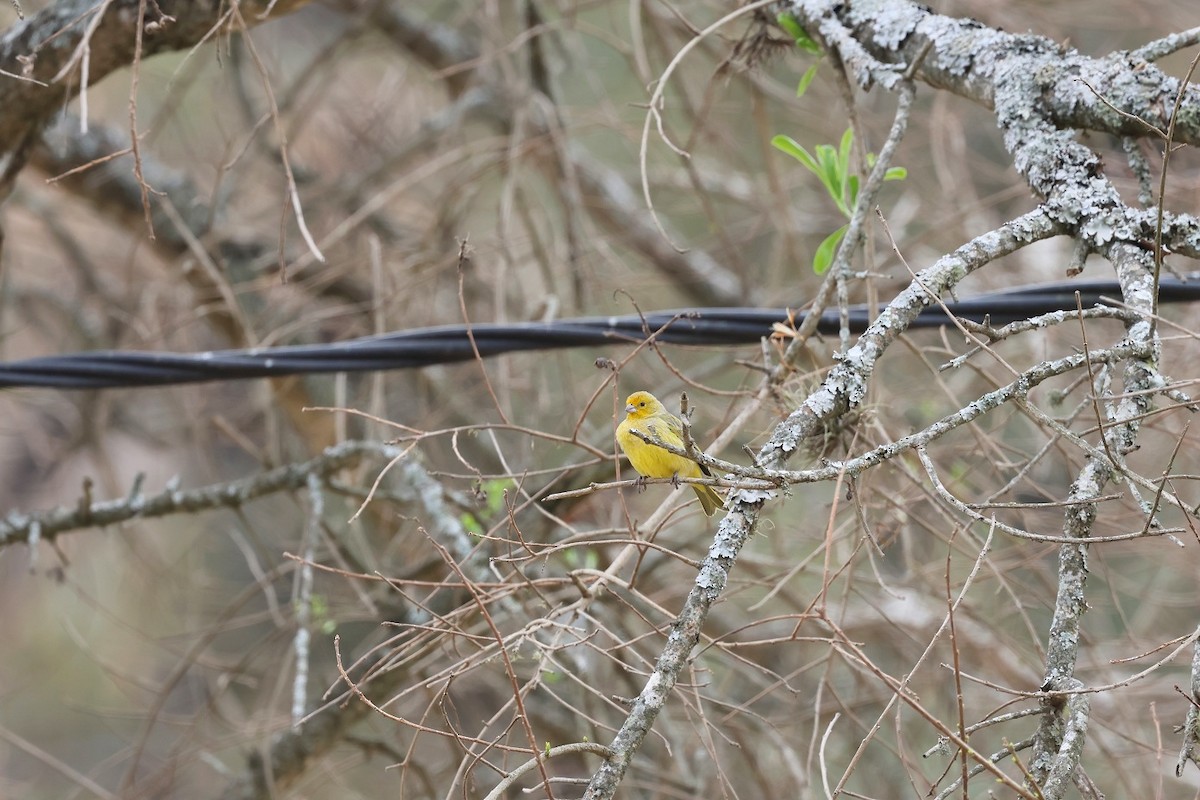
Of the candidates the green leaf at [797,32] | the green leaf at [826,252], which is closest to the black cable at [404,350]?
the green leaf at [826,252]

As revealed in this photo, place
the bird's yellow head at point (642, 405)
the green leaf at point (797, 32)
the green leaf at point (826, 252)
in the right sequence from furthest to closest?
the bird's yellow head at point (642, 405)
the green leaf at point (797, 32)
the green leaf at point (826, 252)

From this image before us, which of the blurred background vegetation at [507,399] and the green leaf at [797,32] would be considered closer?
the green leaf at [797,32]

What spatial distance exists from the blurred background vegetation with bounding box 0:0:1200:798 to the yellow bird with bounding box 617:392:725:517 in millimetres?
177

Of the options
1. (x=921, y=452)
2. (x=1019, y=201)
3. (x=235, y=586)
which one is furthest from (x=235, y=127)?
(x=921, y=452)

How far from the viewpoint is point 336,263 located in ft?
14.6

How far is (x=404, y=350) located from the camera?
100 inches

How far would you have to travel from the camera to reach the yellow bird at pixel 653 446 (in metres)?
2.50

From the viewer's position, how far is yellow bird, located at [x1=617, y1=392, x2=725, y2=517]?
250 cm

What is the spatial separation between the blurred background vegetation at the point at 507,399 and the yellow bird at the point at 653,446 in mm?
177

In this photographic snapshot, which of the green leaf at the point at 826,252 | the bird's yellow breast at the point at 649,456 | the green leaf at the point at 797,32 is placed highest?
the green leaf at the point at 797,32

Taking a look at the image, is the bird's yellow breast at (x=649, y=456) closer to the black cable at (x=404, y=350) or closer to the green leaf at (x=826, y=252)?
the black cable at (x=404, y=350)

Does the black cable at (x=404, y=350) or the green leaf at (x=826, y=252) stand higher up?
the green leaf at (x=826, y=252)

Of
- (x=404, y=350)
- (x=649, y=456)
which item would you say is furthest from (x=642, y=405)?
(x=404, y=350)

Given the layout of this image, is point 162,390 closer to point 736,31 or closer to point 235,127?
point 235,127
